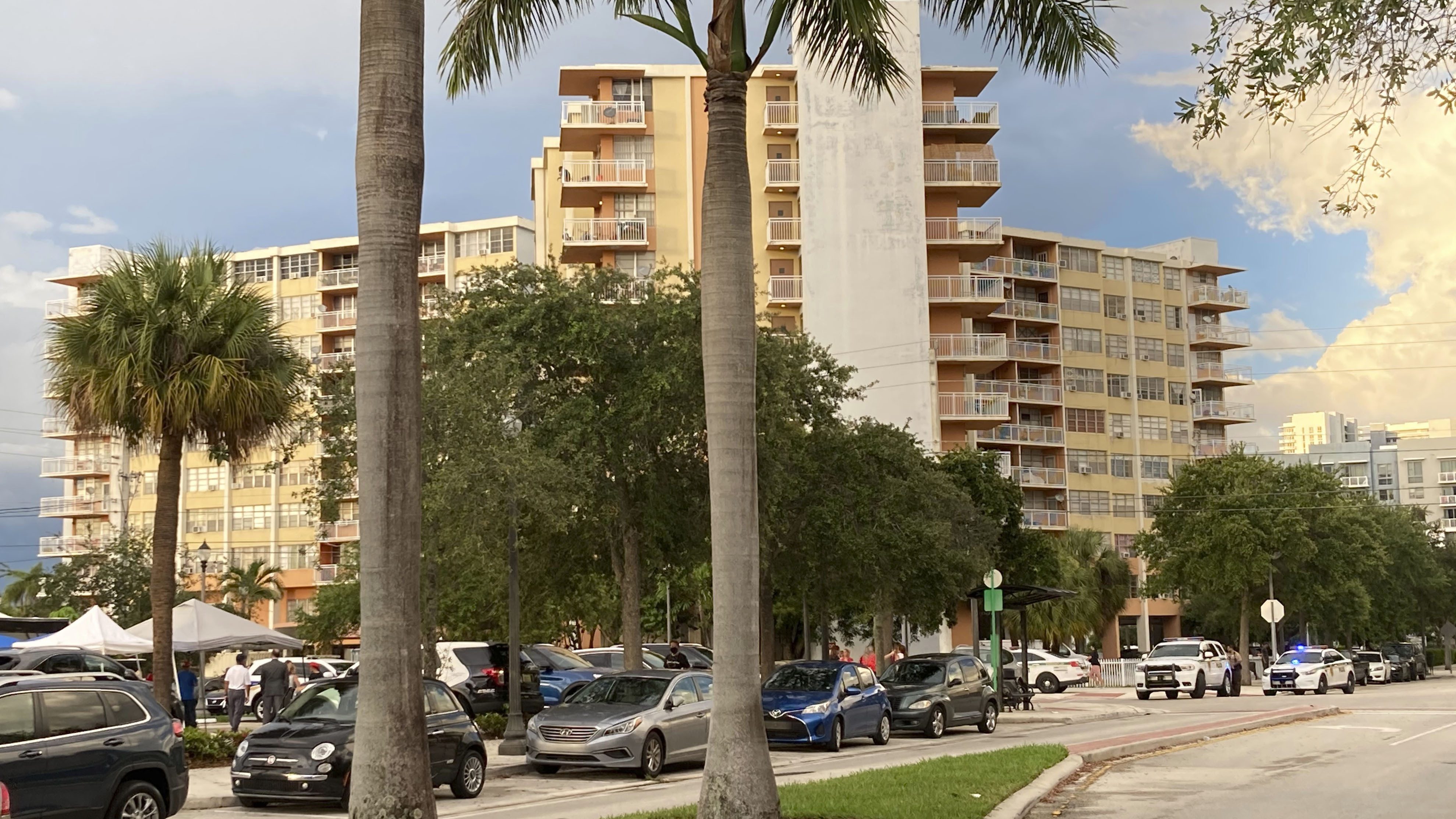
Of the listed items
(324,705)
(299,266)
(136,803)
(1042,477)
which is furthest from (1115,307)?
(136,803)

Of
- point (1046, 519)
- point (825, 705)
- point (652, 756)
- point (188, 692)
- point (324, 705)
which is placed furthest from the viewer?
point (1046, 519)

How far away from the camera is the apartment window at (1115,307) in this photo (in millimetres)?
99562

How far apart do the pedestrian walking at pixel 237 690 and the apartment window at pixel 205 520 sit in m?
70.9

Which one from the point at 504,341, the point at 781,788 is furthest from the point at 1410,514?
the point at 781,788

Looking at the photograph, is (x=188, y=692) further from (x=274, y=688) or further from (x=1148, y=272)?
(x=1148, y=272)

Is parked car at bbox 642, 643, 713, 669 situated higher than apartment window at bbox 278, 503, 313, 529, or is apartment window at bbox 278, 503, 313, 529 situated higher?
apartment window at bbox 278, 503, 313, 529

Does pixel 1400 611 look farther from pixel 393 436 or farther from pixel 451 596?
pixel 393 436

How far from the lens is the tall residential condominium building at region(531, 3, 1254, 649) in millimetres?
76438

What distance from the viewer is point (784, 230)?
79.1 m

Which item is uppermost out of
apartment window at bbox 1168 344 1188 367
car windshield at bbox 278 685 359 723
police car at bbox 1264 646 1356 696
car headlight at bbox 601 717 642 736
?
apartment window at bbox 1168 344 1188 367

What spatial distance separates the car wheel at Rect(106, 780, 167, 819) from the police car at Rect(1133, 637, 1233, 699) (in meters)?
40.4

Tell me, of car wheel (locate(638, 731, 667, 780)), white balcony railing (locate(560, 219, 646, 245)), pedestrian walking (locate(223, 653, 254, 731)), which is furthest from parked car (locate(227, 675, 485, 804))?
white balcony railing (locate(560, 219, 646, 245))

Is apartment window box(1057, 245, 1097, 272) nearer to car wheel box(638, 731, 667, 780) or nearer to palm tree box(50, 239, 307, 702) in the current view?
palm tree box(50, 239, 307, 702)

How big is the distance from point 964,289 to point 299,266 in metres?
48.4
